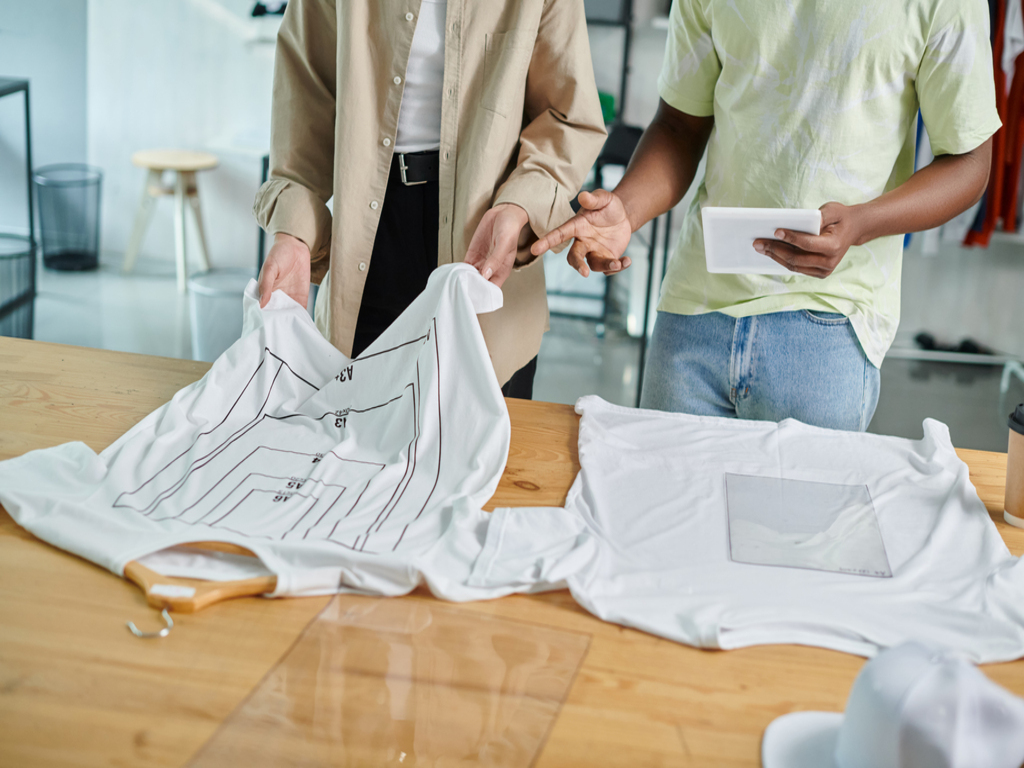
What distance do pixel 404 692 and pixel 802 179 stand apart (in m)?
0.90

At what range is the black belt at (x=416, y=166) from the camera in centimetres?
137

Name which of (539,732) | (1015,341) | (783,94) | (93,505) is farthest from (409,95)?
(1015,341)

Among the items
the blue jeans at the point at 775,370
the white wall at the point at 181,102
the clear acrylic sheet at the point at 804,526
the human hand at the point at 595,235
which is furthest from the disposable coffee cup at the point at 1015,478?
the white wall at the point at 181,102

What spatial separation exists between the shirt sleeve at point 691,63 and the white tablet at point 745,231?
1.04 feet

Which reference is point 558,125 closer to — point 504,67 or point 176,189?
point 504,67

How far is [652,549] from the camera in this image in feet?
3.13

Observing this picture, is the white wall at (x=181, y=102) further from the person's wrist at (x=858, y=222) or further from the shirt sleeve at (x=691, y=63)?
the person's wrist at (x=858, y=222)

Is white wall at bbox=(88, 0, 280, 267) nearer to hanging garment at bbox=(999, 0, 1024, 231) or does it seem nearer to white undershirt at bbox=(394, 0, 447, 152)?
white undershirt at bbox=(394, 0, 447, 152)

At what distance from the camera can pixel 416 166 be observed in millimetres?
1372

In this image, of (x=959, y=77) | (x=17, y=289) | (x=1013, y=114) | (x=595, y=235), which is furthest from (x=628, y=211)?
(x=17, y=289)

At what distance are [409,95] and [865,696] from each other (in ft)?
3.54

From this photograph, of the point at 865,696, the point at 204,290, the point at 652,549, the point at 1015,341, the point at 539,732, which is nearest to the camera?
the point at 865,696

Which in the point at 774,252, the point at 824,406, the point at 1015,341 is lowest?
the point at 1015,341

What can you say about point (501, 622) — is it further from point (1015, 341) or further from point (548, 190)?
point (1015, 341)
